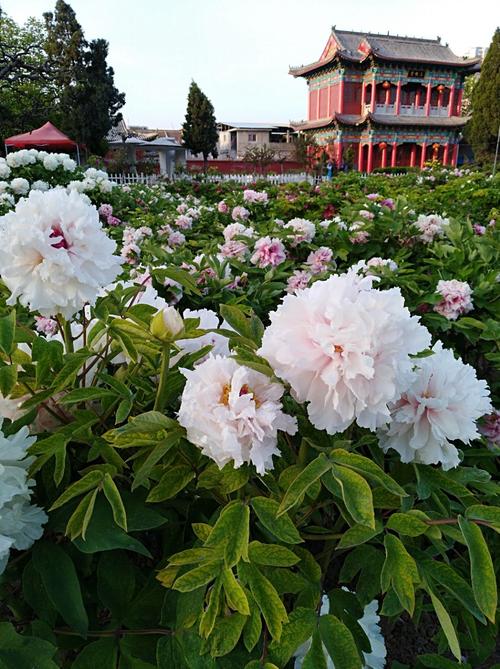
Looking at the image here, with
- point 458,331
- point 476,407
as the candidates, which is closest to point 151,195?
point 458,331

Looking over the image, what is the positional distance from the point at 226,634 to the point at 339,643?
14 cm

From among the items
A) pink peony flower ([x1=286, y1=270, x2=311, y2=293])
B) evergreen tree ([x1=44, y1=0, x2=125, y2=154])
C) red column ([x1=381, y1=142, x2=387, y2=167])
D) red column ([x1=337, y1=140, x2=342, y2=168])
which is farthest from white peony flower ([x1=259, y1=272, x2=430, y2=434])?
red column ([x1=381, y1=142, x2=387, y2=167])

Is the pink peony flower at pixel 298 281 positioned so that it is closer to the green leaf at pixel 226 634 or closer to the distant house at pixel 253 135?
the green leaf at pixel 226 634

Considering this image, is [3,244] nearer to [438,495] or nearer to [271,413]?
[271,413]

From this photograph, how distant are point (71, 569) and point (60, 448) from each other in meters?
0.15

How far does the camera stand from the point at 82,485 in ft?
2.24

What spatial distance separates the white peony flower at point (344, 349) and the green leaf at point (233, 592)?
0.20m

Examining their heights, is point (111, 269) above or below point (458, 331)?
above

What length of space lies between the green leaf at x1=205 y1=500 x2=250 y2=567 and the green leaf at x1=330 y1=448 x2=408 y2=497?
129 mm

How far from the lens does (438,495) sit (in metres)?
0.78

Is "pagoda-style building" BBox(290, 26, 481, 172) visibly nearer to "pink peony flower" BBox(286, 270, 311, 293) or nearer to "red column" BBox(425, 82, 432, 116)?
"red column" BBox(425, 82, 432, 116)

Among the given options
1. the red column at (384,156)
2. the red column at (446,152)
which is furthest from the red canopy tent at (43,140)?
the red column at (446,152)

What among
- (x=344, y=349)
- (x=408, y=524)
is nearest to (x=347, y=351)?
(x=344, y=349)

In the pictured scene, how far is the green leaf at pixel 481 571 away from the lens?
62 cm
